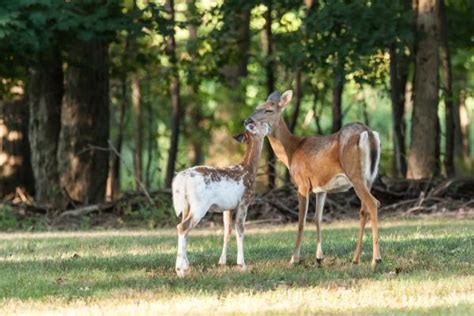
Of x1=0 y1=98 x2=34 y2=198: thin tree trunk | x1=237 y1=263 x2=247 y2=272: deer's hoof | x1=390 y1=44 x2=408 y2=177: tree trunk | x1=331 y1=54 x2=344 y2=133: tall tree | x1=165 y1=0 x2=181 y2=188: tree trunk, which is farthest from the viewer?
x1=165 y1=0 x2=181 y2=188: tree trunk

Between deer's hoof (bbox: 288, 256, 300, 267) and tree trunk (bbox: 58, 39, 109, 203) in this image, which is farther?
tree trunk (bbox: 58, 39, 109, 203)

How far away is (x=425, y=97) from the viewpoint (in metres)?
24.2

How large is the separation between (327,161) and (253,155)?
88 cm

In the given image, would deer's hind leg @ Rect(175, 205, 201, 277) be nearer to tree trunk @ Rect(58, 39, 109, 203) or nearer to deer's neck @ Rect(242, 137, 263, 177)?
deer's neck @ Rect(242, 137, 263, 177)

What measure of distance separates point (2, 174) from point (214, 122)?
9.05 meters

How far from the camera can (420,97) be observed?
24.2 metres

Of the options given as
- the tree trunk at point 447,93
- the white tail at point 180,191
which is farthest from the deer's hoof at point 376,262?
the tree trunk at point 447,93

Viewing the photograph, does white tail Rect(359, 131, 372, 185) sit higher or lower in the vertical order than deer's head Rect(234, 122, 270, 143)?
lower

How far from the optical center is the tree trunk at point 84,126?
990 inches

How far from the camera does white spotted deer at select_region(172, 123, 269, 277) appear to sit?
12.5m

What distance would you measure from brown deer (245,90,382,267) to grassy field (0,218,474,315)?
529mm

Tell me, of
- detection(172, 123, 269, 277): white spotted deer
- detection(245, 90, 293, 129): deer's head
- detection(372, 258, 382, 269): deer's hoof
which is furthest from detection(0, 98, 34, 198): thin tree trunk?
detection(372, 258, 382, 269): deer's hoof

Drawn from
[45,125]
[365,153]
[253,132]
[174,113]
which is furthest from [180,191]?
[174,113]

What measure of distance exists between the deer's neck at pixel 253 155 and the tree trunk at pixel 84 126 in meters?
11.7
